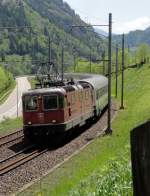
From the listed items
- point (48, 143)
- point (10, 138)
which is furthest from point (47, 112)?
point (10, 138)

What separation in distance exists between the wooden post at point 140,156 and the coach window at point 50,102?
2548 cm

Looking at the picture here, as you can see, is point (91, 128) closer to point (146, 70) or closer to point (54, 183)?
point (54, 183)

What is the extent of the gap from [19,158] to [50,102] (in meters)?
6.37

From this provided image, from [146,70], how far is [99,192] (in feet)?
352

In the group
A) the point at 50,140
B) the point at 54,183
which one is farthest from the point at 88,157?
the point at 50,140

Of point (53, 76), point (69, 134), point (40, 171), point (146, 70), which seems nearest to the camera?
point (40, 171)

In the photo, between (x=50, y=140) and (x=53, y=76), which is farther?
(x=53, y=76)

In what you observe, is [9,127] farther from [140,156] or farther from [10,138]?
[140,156]

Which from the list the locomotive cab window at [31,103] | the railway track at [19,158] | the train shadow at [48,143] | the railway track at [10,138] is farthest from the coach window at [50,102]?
the railway track at [10,138]

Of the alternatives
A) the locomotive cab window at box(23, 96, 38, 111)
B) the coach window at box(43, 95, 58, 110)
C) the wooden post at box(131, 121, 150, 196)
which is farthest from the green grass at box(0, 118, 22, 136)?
the wooden post at box(131, 121, 150, 196)

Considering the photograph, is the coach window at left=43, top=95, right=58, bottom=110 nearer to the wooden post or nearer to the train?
the train

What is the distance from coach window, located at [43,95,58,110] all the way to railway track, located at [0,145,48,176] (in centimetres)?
232

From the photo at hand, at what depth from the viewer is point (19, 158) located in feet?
75.6

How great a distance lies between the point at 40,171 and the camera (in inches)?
777
